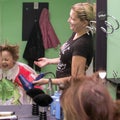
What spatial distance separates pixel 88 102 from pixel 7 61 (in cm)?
96

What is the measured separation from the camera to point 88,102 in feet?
2.20

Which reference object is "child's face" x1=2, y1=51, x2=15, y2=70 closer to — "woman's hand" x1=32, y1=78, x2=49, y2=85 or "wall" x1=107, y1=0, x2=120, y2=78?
"woman's hand" x1=32, y1=78, x2=49, y2=85

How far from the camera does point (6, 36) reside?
5.94 ft

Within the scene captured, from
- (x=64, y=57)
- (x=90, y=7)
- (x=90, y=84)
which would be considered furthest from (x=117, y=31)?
(x=90, y=84)

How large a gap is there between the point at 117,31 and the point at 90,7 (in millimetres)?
223

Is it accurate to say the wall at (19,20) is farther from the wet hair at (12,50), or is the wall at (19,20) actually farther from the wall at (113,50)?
the wall at (113,50)

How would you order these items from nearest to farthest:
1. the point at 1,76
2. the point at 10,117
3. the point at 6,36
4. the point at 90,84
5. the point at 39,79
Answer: the point at 90,84 < the point at 10,117 < the point at 39,79 < the point at 1,76 < the point at 6,36

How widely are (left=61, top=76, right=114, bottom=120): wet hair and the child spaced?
0.82m

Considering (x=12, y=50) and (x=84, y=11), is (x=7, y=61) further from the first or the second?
(x=84, y=11)

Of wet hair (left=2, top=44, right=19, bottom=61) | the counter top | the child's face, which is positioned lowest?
the counter top

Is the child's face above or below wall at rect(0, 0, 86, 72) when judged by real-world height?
below

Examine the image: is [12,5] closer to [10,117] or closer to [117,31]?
[117,31]

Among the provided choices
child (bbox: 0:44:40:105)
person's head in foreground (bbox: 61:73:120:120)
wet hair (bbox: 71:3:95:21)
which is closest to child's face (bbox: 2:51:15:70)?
child (bbox: 0:44:40:105)

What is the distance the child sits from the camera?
5.04ft
